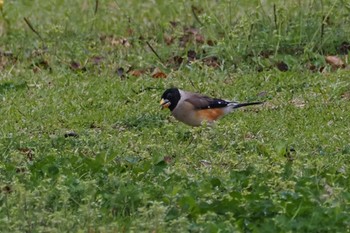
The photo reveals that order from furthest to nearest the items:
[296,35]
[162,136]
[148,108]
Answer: [296,35]
[148,108]
[162,136]

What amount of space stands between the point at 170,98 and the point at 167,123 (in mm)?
215

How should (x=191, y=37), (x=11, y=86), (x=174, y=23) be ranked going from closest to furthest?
(x=11, y=86) → (x=191, y=37) → (x=174, y=23)

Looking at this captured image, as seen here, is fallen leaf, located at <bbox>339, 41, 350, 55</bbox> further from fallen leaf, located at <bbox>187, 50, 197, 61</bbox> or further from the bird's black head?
the bird's black head

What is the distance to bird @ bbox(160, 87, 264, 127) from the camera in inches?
401

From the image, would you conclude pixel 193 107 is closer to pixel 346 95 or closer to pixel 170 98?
pixel 170 98

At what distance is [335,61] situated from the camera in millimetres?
12258

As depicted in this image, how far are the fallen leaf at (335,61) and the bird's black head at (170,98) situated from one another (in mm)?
2405

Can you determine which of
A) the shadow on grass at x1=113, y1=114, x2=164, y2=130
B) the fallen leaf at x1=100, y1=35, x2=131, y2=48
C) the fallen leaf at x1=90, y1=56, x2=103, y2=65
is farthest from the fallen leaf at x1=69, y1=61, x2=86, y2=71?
the shadow on grass at x1=113, y1=114, x2=164, y2=130

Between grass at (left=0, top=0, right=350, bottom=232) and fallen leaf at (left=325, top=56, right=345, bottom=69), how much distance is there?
4.3 inches

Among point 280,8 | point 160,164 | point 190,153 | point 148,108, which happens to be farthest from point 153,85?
point 160,164

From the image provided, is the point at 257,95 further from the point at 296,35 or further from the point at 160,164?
the point at 160,164

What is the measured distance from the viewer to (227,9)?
513 inches

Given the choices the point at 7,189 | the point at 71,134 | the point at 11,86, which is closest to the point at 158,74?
the point at 11,86

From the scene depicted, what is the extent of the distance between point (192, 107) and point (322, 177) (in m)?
2.53
